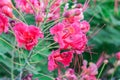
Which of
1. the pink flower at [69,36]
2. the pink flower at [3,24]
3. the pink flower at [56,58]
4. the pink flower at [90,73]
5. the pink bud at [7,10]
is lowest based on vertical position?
the pink flower at [90,73]

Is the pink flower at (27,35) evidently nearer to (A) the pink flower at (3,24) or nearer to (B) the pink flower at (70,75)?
(A) the pink flower at (3,24)

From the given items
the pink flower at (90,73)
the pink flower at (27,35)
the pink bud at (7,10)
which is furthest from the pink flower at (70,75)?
the pink bud at (7,10)

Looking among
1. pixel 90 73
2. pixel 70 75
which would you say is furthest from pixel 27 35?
pixel 90 73

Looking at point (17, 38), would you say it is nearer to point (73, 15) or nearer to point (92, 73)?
point (73, 15)

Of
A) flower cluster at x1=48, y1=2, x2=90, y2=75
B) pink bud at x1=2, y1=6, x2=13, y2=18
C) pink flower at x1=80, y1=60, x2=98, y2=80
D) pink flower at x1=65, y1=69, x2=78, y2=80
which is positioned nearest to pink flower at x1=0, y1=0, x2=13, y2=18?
pink bud at x1=2, y1=6, x2=13, y2=18

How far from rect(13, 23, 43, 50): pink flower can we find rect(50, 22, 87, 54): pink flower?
8 centimetres

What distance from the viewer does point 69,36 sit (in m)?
2.28

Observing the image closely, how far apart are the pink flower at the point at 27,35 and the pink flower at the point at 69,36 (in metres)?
0.08

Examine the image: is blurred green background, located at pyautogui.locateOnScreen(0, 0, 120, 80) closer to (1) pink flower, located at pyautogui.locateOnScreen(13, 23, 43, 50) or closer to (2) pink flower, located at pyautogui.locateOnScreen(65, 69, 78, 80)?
(2) pink flower, located at pyautogui.locateOnScreen(65, 69, 78, 80)

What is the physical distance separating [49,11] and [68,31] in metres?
0.13

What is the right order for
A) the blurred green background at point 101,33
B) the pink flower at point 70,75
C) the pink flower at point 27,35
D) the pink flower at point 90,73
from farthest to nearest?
the blurred green background at point 101,33 < the pink flower at point 90,73 < the pink flower at point 70,75 < the pink flower at point 27,35

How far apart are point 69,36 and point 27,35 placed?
0.19 meters

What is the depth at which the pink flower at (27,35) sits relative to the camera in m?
2.19

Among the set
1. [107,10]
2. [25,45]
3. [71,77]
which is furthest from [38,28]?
[107,10]
